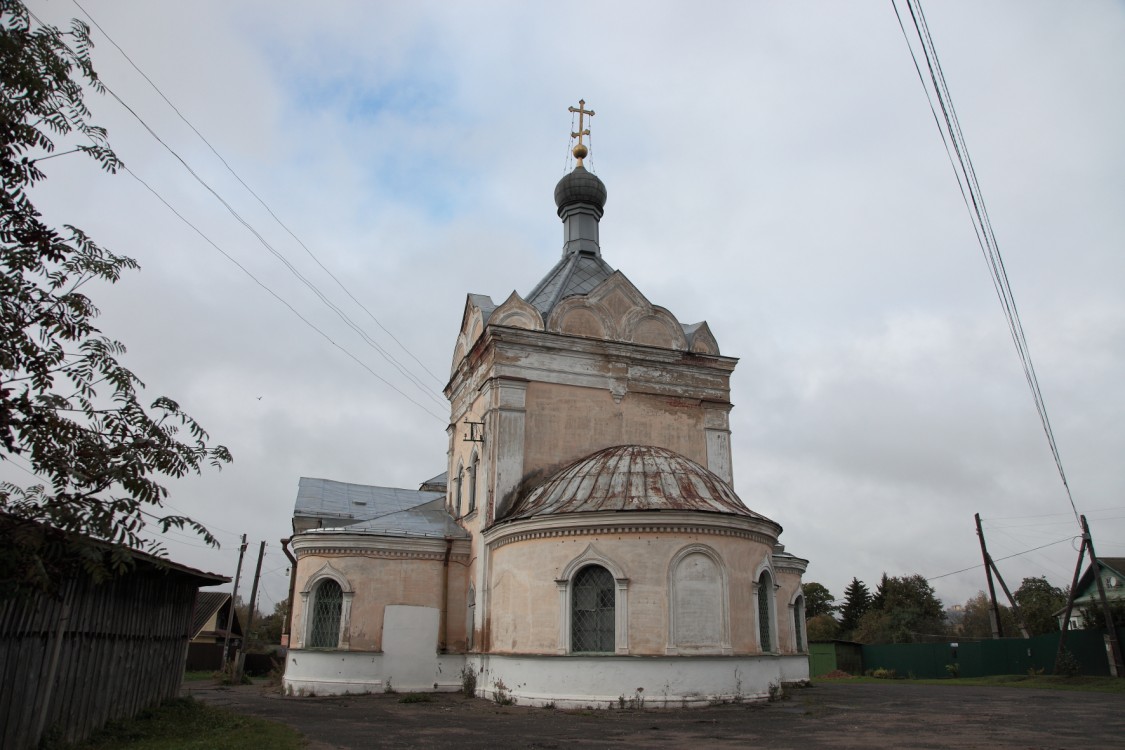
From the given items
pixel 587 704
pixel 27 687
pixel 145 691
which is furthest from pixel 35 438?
pixel 587 704

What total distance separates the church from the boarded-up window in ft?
0.13

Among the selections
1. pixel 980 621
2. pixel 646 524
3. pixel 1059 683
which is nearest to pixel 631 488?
pixel 646 524

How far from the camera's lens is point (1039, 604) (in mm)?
50219

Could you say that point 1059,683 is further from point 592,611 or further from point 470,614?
point 470,614

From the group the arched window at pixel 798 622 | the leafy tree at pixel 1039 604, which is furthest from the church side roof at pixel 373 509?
the leafy tree at pixel 1039 604

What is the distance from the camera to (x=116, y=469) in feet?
16.3

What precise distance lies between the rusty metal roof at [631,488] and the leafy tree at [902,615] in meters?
39.1

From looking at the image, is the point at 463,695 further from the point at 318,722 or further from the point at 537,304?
the point at 537,304

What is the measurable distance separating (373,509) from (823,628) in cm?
4409

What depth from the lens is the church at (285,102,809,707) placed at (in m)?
15.1

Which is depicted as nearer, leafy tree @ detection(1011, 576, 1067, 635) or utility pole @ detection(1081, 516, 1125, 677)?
utility pole @ detection(1081, 516, 1125, 677)

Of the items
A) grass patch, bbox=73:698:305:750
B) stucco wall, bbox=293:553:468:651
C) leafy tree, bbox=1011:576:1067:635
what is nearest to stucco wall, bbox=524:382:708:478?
stucco wall, bbox=293:553:468:651

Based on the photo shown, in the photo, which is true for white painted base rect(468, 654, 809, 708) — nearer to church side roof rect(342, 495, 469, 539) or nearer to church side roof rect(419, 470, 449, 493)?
church side roof rect(342, 495, 469, 539)

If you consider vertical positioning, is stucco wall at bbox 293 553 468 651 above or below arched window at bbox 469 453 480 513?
below
